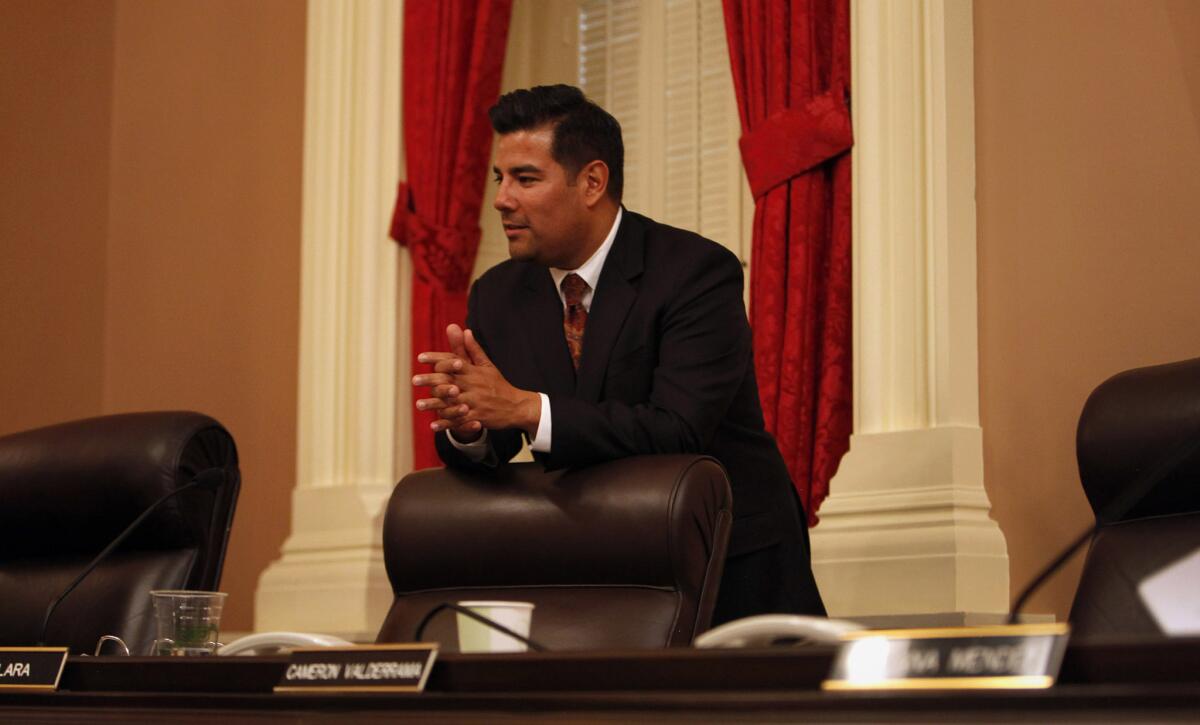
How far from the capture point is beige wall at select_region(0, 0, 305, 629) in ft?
15.1

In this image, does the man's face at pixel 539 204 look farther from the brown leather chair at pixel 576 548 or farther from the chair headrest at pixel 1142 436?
the chair headrest at pixel 1142 436

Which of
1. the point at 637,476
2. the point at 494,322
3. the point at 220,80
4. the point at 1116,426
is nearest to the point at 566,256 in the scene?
the point at 494,322

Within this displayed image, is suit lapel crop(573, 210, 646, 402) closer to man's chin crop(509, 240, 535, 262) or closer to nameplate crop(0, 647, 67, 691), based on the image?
man's chin crop(509, 240, 535, 262)

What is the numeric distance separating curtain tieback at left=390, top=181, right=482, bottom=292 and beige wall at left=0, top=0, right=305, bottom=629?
59 centimetres

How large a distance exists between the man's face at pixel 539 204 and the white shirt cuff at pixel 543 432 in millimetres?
438

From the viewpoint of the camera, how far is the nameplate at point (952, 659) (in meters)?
0.83

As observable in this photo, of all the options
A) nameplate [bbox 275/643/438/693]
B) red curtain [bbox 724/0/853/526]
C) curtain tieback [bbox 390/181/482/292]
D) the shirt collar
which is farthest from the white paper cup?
curtain tieback [bbox 390/181/482/292]

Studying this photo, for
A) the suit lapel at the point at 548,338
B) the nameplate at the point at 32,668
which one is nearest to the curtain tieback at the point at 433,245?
the suit lapel at the point at 548,338

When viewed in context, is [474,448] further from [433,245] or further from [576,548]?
[433,245]

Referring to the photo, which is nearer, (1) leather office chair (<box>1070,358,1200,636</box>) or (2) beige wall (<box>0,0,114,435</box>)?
(1) leather office chair (<box>1070,358,1200,636</box>)

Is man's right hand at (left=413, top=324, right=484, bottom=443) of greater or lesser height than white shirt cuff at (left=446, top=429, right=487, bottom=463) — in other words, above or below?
above

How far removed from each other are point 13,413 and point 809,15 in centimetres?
289

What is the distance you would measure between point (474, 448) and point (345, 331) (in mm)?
2097

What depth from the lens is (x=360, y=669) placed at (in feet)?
3.62
